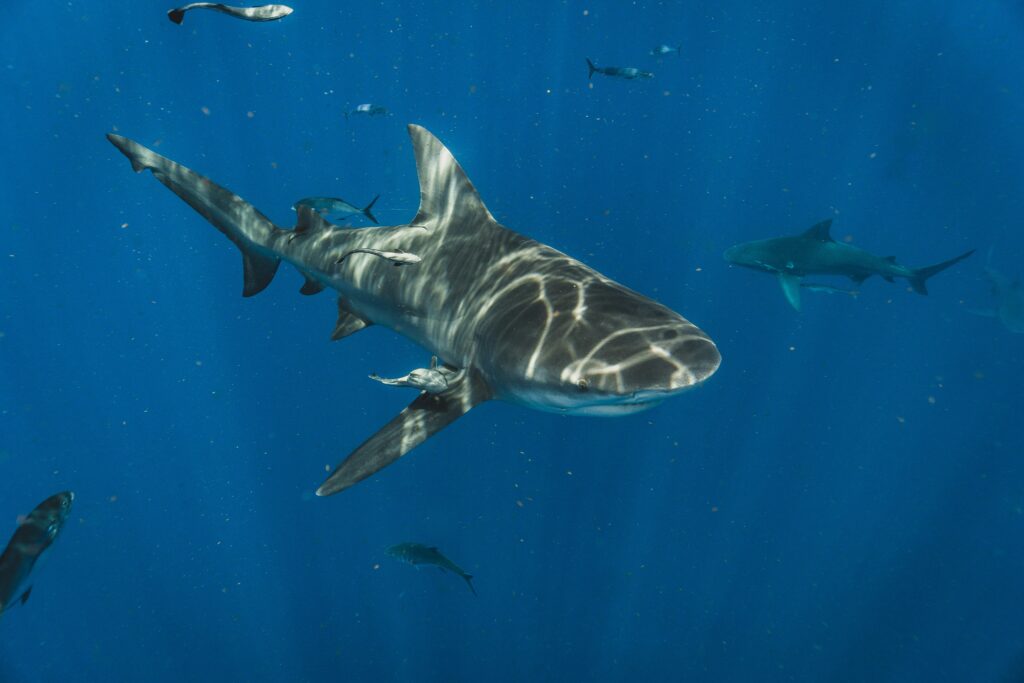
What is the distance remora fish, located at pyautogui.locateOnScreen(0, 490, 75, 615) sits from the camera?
2982mm

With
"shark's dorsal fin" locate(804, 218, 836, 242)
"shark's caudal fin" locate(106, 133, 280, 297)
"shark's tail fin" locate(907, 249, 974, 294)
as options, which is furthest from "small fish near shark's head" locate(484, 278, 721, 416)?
"shark's tail fin" locate(907, 249, 974, 294)

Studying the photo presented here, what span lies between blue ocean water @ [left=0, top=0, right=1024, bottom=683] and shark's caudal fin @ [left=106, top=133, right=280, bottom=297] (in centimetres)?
590

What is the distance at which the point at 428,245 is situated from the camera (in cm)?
439

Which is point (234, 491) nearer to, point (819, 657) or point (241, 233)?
point (241, 233)

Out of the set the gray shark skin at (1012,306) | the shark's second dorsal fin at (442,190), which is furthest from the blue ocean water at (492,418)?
the shark's second dorsal fin at (442,190)

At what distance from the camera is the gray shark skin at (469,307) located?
108 inches

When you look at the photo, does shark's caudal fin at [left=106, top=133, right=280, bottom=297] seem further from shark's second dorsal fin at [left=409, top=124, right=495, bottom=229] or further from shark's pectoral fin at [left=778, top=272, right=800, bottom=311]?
shark's pectoral fin at [left=778, top=272, right=800, bottom=311]

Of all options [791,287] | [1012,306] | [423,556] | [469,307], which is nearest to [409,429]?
[469,307]

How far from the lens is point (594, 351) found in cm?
284

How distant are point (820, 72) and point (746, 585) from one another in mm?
12776

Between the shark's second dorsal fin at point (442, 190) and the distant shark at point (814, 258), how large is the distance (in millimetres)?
4196

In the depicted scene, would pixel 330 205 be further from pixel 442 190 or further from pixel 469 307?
pixel 469 307

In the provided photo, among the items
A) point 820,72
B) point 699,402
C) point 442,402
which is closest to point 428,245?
point 442,402

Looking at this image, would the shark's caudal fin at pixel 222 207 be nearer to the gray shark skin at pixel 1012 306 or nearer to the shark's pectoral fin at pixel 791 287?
the shark's pectoral fin at pixel 791 287
